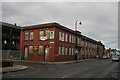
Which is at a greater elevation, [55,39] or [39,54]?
[55,39]

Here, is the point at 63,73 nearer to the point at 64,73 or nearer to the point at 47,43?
the point at 64,73

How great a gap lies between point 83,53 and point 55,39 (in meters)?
A: 21.3

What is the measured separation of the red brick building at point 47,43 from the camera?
28859 millimetres

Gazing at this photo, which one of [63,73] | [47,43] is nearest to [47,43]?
[47,43]

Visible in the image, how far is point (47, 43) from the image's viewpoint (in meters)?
29.6

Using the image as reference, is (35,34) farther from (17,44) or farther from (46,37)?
(17,44)

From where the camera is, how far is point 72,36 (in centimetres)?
3759

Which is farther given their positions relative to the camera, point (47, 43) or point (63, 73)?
point (47, 43)

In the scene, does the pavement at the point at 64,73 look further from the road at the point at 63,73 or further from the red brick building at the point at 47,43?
the red brick building at the point at 47,43

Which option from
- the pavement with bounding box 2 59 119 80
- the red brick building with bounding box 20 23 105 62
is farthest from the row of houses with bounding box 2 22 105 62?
the pavement with bounding box 2 59 119 80

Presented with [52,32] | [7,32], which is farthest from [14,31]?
[52,32]

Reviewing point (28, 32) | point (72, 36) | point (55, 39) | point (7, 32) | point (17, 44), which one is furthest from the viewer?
point (17, 44)

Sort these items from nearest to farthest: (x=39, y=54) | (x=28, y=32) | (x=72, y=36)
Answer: (x=39, y=54) → (x=28, y=32) → (x=72, y=36)

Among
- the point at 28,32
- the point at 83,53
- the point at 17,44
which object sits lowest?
the point at 83,53
